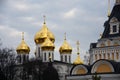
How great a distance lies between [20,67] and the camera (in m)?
57.0

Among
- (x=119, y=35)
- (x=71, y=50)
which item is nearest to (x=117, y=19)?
(x=119, y=35)

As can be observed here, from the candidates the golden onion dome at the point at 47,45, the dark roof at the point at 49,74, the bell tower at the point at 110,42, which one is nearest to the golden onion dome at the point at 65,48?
the golden onion dome at the point at 47,45

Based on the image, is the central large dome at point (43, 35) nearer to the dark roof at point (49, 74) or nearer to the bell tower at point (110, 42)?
the bell tower at point (110, 42)

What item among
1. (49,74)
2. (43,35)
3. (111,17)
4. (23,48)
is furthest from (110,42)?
(23,48)

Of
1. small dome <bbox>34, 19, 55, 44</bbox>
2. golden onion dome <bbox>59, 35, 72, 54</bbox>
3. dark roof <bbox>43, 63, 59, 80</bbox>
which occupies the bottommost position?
dark roof <bbox>43, 63, 59, 80</bbox>

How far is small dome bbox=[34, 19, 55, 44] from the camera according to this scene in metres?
63.3

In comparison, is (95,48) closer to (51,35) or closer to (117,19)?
(117,19)

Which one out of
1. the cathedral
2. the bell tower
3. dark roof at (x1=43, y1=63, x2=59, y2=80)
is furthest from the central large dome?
dark roof at (x1=43, y1=63, x2=59, y2=80)

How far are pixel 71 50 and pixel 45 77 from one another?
15.4 meters

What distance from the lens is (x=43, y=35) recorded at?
63.4m

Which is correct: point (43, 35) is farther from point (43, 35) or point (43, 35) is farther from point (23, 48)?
point (23, 48)

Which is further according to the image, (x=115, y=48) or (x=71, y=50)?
→ (x=71, y=50)

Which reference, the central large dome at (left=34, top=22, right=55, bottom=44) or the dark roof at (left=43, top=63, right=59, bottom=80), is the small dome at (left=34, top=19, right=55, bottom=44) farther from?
the dark roof at (left=43, top=63, right=59, bottom=80)

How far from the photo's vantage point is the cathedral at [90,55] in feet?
163
